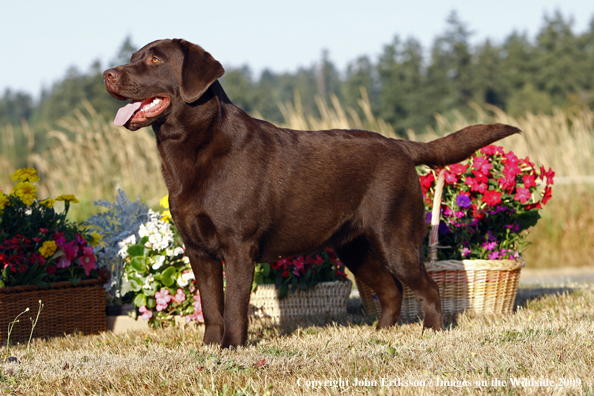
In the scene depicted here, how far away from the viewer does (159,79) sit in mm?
3279

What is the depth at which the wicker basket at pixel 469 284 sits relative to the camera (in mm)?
4535

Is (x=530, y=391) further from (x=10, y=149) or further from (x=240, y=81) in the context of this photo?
(x=240, y=81)

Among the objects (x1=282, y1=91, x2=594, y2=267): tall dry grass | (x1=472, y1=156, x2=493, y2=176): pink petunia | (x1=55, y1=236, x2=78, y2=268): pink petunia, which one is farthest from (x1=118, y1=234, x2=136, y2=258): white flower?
(x1=282, y1=91, x2=594, y2=267): tall dry grass

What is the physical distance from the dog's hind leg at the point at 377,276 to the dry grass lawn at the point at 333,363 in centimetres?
14

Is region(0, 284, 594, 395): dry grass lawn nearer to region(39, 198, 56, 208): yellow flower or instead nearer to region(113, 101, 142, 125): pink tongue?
region(39, 198, 56, 208): yellow flower

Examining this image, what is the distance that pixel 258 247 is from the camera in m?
3.42

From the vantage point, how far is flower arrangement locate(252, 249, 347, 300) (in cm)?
468

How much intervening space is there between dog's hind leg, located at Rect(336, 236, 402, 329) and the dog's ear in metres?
1.54

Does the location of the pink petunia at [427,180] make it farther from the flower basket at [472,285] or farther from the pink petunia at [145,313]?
the pink petunia at [145,313]

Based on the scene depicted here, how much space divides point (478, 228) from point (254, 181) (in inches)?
90.9

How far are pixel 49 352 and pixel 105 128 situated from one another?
629 cm

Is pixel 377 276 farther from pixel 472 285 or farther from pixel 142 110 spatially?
pixel 142 110

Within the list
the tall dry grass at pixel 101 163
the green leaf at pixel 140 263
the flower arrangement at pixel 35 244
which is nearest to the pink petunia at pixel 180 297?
the green leaf at pixel 140 263

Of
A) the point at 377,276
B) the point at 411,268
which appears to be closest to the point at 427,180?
the point at 377,276
